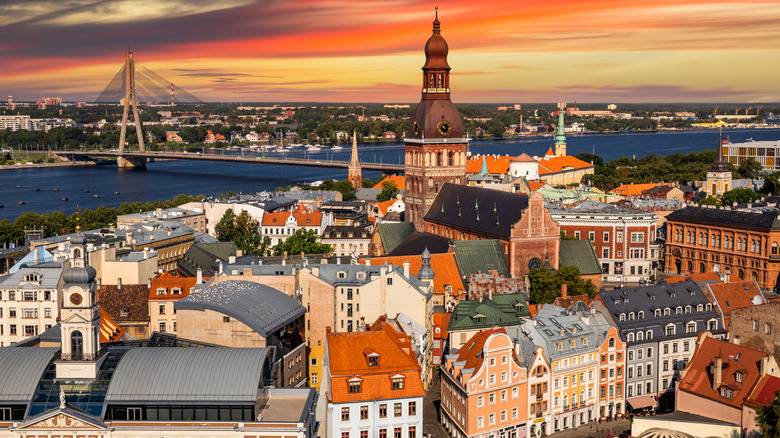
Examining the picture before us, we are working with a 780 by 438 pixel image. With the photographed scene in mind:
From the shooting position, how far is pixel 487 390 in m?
43.0

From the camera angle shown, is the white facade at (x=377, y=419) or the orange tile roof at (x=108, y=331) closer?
the white facade at (x=377, y=419)

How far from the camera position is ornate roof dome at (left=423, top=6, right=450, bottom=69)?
77.5m

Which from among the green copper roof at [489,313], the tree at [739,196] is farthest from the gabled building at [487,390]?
the tree at [739,196]

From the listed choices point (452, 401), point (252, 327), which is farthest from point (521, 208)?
point (252, 327)

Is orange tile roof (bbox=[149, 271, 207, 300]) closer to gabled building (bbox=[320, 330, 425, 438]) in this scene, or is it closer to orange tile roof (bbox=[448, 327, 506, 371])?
gabled building (bbox=[320, 330, 425, 438])

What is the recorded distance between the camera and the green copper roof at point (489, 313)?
5169cm

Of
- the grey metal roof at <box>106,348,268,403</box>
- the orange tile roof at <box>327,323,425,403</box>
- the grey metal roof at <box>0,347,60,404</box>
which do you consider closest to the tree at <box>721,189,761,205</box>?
the orange tile roof at <box>327,323,425,403</box>

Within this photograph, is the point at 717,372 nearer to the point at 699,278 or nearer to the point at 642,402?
the point at 642,402

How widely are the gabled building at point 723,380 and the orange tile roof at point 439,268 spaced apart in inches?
837

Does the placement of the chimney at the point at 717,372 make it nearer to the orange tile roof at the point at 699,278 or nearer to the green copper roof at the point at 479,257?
the orange tile roof at the point at 699,278

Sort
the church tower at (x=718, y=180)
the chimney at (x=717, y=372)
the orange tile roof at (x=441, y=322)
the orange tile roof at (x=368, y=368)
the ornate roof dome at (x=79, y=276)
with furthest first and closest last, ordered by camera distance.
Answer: the church tower at (x=718, y=180), the orange tile roof at (x=441, y=322), the chimney at (x=717, y=372), the orange tile roof at (x=368, y=368), the ornate roof dome at (x=79, y=276)

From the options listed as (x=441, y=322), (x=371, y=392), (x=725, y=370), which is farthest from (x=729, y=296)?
(x=371, y=392)

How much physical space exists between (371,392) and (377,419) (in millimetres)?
1196

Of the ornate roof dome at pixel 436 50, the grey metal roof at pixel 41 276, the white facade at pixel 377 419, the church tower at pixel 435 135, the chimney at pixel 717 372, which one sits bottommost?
the white facade at pixel 377 419
